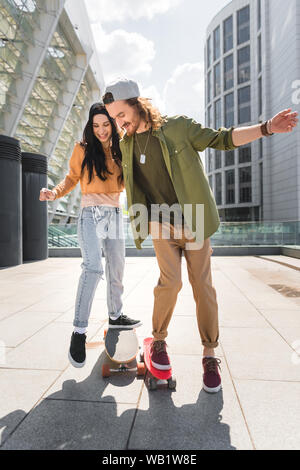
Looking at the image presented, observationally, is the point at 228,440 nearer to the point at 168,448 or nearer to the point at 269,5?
the point at 168,448

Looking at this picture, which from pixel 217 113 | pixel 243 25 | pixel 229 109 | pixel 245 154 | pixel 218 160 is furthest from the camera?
pixel 218 160

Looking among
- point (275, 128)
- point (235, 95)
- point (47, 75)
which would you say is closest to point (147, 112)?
point (275, 128)

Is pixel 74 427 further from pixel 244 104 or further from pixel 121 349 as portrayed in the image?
pixel 244 104

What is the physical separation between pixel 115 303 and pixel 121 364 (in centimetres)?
54

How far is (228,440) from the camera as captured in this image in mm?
Answer: 1531

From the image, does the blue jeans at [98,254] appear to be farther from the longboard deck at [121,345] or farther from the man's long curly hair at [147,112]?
the man's long curly hair at [147,112]

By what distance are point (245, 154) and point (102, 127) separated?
54.8 metres

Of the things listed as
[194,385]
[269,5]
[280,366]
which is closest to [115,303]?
[194,385]

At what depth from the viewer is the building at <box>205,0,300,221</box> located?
36219mm

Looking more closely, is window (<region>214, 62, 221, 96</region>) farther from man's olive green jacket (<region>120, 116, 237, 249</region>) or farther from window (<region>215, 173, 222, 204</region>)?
man's olive green jacket (<region>120, 116, 237, 249</region>)

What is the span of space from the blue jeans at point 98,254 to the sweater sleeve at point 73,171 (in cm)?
28

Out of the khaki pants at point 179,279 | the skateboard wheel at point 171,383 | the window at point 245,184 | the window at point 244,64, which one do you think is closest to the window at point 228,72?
the window at point 244,64

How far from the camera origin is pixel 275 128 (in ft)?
6.16

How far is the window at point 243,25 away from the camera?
5197 cm
